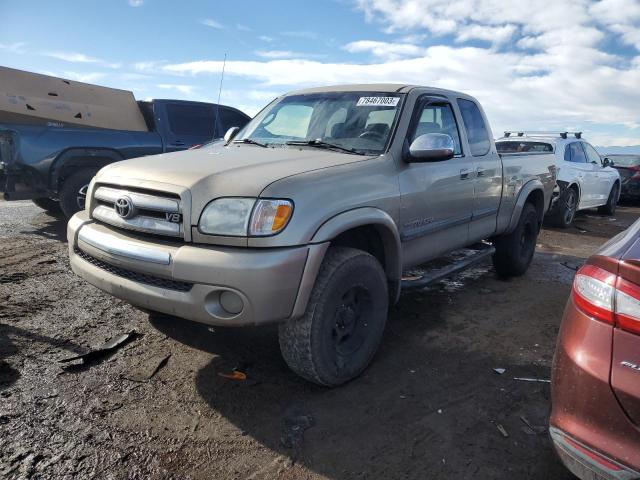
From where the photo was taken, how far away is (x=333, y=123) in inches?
149

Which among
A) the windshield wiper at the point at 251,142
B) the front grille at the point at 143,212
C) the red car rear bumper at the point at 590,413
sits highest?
the windshield wiper at the point at 251,142

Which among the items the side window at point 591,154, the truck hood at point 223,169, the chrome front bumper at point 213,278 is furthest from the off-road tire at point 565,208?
the chrome front bumper at point 213,278

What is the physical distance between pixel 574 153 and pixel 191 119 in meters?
7.36

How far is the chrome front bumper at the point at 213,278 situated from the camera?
8.08ft

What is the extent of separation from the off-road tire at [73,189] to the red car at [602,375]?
631 cm

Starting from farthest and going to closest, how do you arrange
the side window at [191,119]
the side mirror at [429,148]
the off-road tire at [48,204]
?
the side window at [191,119]
the off-road tire at [48,204]
the side mirror at [429,148]

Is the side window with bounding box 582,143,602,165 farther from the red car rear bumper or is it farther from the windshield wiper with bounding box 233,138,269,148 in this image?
the red car rear bumper

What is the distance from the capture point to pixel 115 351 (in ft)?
11.3

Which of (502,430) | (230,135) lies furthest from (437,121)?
(502,430)

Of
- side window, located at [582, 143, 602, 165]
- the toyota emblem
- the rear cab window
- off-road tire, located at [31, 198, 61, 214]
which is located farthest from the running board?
side window, located at [582, 143, 602, 165]

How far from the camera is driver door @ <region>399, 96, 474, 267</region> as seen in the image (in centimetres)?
352

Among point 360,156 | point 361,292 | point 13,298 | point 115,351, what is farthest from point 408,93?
point 13,298

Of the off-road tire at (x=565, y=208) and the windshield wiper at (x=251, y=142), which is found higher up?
the windshield wiper at (x=251, y=142)

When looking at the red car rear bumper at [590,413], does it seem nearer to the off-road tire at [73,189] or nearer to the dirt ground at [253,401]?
the dirt ground at [253,401]
